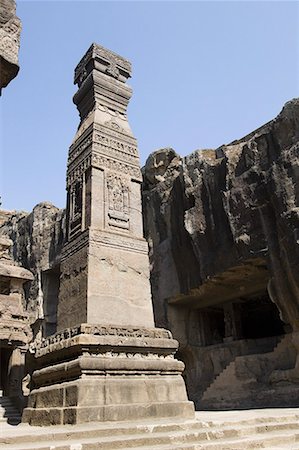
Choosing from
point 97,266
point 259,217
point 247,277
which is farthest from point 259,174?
point 97,266

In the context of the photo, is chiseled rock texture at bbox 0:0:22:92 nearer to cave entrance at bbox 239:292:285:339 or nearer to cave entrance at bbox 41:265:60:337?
cave entrance at bbox 239:292:285:339

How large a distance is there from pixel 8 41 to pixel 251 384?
14062 millimetres

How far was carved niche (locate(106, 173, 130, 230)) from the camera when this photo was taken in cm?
638

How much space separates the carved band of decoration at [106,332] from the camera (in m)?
5.02

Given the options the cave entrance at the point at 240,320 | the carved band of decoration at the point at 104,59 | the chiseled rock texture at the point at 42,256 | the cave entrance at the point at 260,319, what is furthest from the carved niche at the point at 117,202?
the chiseled rock texture at the point at 42,256

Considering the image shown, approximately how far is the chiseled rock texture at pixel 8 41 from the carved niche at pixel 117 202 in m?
3.73

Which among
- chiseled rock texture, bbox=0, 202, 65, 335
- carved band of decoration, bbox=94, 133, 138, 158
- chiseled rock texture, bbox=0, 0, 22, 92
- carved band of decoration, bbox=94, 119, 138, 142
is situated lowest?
chiseled rock texture, bbox=0, 0, 22, 92

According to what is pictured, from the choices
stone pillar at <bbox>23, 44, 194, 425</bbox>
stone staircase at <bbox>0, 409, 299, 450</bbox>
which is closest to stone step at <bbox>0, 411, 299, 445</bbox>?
stone staircase at <bbox>0, 409, 299, 450</bbox>

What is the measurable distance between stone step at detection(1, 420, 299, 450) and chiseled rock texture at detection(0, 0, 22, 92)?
2.56 metres

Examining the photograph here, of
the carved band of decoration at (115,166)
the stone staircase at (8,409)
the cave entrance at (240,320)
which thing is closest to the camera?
the carved band of decoration at (115,166)

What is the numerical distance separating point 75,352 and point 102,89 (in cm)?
459

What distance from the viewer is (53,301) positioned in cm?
2483

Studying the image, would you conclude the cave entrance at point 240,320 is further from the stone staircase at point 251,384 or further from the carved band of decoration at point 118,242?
the carved band of decoration at point 118,242

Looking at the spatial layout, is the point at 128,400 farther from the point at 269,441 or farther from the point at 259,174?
the point at 259,174
